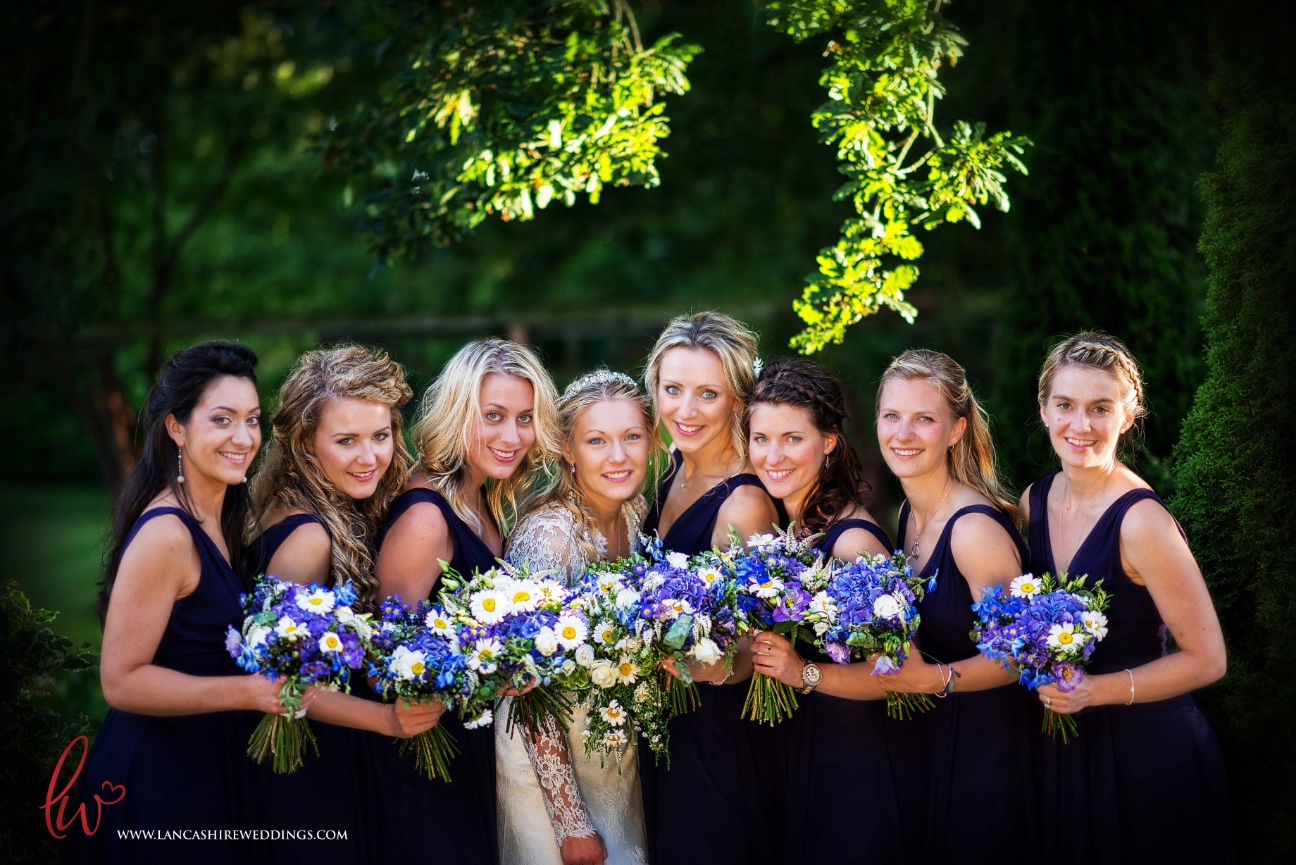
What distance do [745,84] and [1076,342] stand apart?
27.2 ft

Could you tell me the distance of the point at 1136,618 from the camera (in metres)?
3.98

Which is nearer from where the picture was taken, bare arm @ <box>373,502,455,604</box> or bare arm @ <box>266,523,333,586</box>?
bare arm @ <box>266,523,333,586</box>

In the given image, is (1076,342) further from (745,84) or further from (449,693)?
(745,84)

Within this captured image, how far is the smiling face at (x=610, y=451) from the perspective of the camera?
15.8ft

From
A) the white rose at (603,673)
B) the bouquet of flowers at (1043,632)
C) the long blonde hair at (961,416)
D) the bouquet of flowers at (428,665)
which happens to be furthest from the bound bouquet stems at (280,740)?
the long blonde hair at (961,416)

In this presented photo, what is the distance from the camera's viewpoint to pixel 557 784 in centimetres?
440

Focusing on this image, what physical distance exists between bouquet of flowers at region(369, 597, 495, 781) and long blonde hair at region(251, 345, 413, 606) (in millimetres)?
478

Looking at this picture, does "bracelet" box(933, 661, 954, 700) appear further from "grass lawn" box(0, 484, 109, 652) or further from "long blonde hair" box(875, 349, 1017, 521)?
"grass lawn" box(0, 484, 109, 652)

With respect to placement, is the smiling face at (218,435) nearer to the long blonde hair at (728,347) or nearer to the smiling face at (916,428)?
the long blonde hair at (728,347)

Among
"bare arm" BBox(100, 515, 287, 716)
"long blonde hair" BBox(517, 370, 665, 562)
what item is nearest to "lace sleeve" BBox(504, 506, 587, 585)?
"long blonde hair" BBox(517, 370, 665, 562)

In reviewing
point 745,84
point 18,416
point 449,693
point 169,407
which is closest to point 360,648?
point 449,693

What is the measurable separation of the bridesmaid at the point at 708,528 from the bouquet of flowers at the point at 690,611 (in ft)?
0.82

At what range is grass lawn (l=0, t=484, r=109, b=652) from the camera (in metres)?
12.7

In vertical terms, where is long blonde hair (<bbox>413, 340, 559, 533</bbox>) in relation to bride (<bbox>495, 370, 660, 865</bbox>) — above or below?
above
